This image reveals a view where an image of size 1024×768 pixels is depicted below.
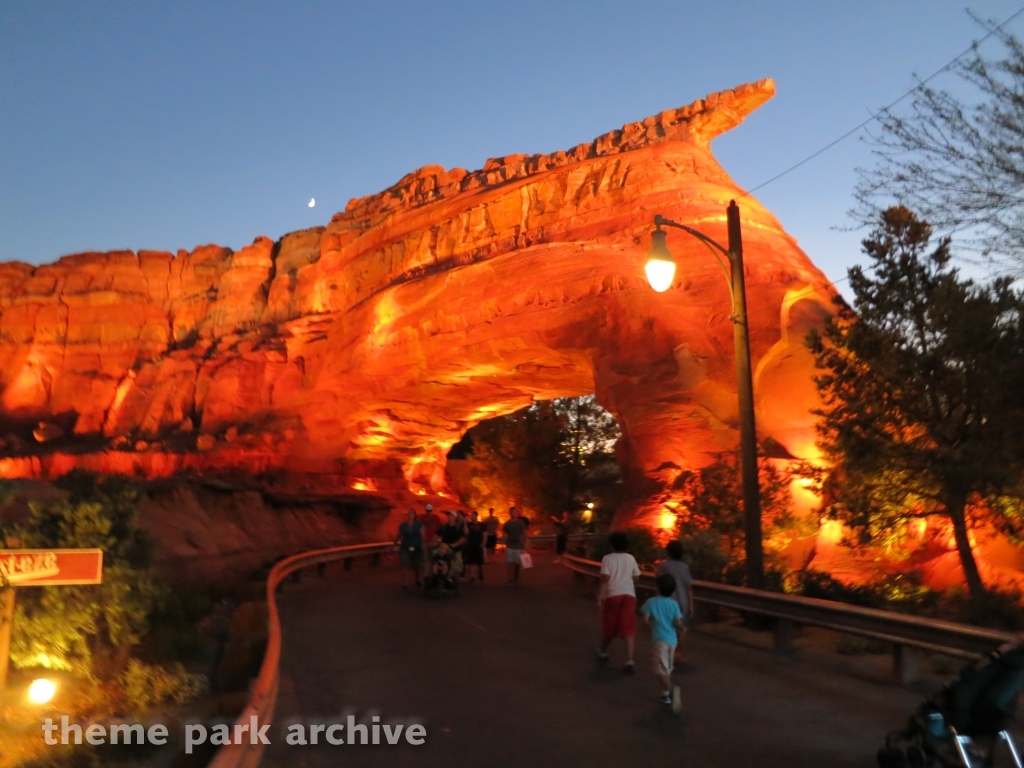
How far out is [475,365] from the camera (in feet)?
104

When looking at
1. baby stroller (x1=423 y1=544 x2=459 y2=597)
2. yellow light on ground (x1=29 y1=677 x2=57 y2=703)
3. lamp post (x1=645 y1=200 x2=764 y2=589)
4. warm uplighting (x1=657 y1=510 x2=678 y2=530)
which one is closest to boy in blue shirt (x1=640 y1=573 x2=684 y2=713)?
lamp post (x1=645 y1=200 x2=764 y2=589)

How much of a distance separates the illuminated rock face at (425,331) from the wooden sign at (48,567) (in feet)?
53.4

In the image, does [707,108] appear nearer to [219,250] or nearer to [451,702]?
[451,702]

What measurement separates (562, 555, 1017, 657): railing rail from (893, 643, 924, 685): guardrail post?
66 mm

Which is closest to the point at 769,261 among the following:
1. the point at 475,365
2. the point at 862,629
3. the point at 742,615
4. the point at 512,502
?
the point at 475,365

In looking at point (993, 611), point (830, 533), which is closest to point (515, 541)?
point (830, 533)

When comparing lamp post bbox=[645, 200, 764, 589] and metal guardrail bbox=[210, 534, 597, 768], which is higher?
lamp post bbox=[645, 200, 764, 589]

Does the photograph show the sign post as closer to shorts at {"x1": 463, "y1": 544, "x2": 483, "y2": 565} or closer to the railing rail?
the railing rail

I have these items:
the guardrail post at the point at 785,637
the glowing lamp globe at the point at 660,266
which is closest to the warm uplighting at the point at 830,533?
the guardrail post at the point at 785,637

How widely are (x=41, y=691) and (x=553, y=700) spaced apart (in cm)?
517

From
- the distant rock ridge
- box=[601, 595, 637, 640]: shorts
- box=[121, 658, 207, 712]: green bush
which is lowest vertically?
box=[121, 658, 207, 712]: green bush

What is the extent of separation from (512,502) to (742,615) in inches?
1275

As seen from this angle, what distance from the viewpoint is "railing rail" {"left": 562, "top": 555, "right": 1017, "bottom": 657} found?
7.96m

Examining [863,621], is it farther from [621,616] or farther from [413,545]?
[413,545]
